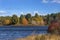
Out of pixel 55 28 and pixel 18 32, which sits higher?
pixel 55 28

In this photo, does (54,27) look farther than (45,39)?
Yes

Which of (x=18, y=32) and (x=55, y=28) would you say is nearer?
(x=55, y=28)

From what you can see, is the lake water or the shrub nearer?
the shrub

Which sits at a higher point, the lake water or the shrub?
the shrub

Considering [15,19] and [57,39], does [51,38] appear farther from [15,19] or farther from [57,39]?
[15,19]

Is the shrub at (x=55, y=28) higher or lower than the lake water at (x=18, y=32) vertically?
higher

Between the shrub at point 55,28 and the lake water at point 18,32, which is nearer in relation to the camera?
the shrub at point 55,28

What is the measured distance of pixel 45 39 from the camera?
23.6m

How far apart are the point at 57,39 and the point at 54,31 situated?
4813 mm

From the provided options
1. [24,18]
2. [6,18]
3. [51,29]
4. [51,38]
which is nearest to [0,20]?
[6,18]

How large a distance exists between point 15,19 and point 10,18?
162 inches

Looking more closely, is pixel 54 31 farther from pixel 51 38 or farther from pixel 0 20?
pixel 0 20

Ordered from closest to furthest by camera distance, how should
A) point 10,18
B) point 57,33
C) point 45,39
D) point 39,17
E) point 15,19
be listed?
point 45,39, point 57,33, point 39,17, point 15,19, point 10,18

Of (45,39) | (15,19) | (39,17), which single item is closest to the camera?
(45,39)
